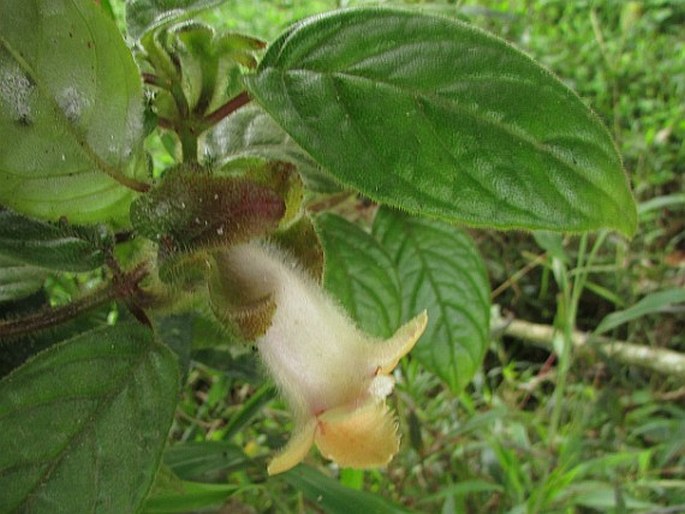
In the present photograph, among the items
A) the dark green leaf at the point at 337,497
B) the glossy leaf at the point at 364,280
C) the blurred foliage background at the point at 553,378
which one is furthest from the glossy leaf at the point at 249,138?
the dark green leaf at the point at 337,497

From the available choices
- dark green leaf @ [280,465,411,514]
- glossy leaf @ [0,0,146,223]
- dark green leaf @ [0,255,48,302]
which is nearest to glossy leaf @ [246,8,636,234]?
glossy leaf @ [0,0,146,223]

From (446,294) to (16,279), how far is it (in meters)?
0.39

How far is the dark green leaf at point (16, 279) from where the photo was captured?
0.50 metres

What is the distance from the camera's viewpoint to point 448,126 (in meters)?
0.34

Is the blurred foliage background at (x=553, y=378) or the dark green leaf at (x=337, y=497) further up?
the dark green leaf at (x=337, y=497)

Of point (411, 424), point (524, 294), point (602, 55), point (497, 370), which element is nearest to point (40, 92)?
point (411, 424)

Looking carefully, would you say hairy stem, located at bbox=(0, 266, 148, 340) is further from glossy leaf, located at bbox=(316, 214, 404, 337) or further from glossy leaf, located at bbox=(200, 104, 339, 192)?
glossy leaf, located at bbox=(316, 214, 404, 337)

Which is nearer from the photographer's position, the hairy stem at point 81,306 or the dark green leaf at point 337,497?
the hairy stem at point 81,306

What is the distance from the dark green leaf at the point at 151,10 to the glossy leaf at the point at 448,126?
0.26 ft

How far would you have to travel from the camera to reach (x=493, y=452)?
1.28 metres

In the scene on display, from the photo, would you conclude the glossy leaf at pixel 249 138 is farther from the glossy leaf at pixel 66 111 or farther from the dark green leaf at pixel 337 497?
the dark green leaf at pixel 337 497

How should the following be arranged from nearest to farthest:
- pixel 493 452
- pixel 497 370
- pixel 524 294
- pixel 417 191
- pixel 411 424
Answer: pixel 417 191 → pixel 411 424 → pixel 493 452 → pixel 497 370 → pixel 524 294

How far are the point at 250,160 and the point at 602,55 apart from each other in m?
2.17

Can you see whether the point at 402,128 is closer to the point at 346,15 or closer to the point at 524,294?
the point at 346,15
